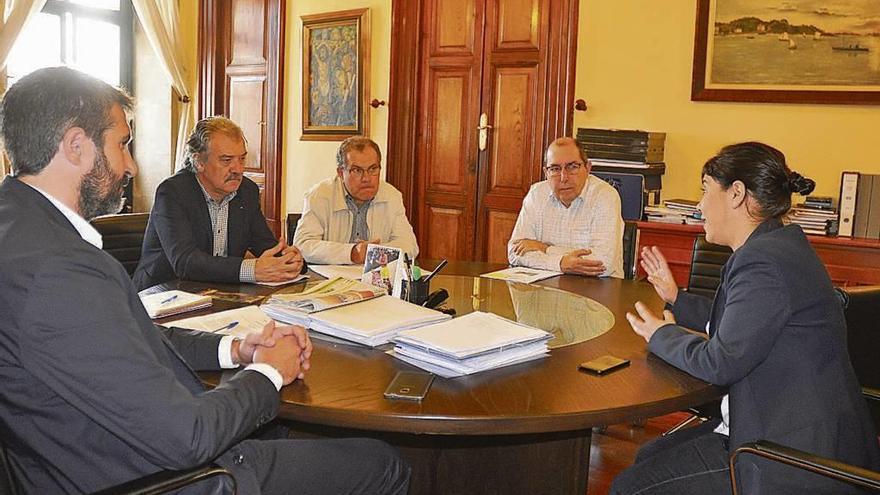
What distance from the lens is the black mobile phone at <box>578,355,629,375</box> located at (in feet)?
5.66

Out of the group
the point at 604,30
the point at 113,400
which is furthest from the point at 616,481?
the point at 604,30

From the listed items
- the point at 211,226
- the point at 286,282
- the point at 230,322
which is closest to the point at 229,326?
the point at 230,322

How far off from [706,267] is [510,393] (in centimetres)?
189

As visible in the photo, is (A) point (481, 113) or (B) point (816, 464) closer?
(B) point (816, 464)

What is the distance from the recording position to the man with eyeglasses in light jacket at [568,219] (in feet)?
10.6

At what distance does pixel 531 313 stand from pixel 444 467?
1.63 feet

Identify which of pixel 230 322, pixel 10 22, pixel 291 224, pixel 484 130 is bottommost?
pixel 230 322

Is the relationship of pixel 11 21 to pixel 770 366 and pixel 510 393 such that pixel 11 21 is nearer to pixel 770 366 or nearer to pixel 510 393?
pixel 510 393

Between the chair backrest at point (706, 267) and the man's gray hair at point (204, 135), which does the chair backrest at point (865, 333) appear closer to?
the chair backrest at point (706, 267)

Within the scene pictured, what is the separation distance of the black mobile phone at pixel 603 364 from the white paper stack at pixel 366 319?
1.33 ft

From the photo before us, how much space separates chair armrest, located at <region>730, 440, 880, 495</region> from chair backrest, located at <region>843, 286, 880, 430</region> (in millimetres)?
951

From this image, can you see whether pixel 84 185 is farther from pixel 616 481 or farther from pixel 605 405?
pixel 616 481

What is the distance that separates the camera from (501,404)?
59.1 inches

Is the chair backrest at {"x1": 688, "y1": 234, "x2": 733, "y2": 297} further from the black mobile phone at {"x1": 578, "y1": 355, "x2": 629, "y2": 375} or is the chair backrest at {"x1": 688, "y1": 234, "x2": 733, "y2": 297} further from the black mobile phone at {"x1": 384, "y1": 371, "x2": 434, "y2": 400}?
the black mobile phone at {"x1": 384, "y1": 371, "x2": 434, "y2": 400}
